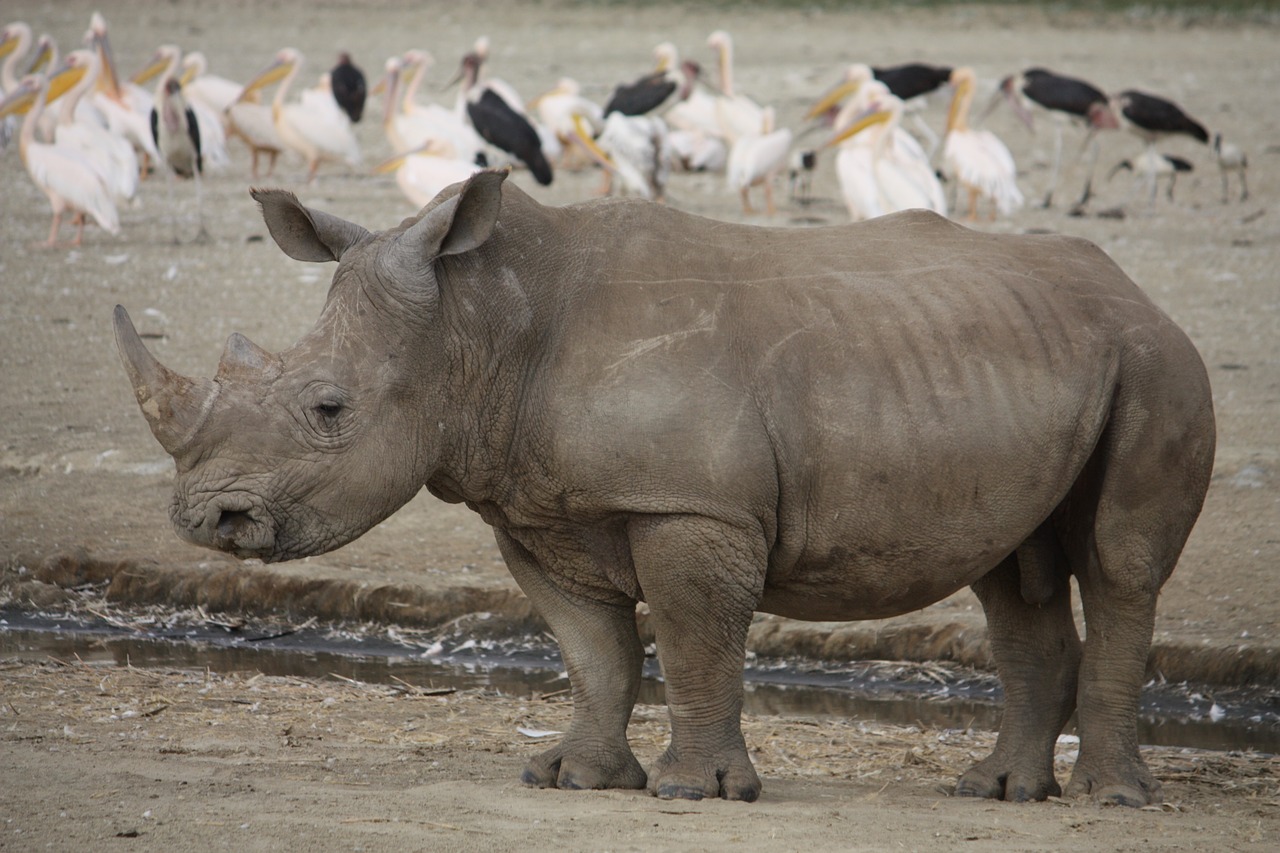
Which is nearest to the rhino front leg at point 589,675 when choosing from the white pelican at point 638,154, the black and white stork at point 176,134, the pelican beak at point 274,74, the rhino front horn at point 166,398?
the rhino front horn at point 166,398

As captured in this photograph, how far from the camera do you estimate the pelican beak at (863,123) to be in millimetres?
16844

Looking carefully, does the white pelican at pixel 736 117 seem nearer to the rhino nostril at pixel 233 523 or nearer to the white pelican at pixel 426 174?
the white pelican at pixel 426 174

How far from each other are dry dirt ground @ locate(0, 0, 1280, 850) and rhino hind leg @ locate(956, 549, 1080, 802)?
0.26 m

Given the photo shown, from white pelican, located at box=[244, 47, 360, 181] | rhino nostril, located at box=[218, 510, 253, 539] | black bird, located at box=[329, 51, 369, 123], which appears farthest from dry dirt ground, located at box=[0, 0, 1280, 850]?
black bird, located at box=[329, 51, 369, 123]

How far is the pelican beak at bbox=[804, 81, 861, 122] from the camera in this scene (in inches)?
803

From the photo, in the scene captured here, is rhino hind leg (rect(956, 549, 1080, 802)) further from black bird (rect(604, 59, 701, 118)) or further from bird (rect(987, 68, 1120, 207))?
black bird (rect(604, 59, 701, 118))

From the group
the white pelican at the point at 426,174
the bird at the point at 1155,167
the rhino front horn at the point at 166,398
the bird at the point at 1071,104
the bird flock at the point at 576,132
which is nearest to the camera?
the rhino front horn at the point at 166,398

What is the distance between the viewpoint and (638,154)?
18.4m

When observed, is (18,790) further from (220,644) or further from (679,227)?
(220,644)

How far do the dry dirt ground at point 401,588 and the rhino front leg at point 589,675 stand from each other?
0.18 meters

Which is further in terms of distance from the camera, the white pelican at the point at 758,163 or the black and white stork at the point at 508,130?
the black and white stork at the point at 508,130

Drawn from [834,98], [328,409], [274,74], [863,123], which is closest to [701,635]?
[328,409]

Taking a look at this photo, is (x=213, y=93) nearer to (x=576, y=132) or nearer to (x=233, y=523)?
(x=576, y=132)

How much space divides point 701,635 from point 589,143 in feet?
49.3
